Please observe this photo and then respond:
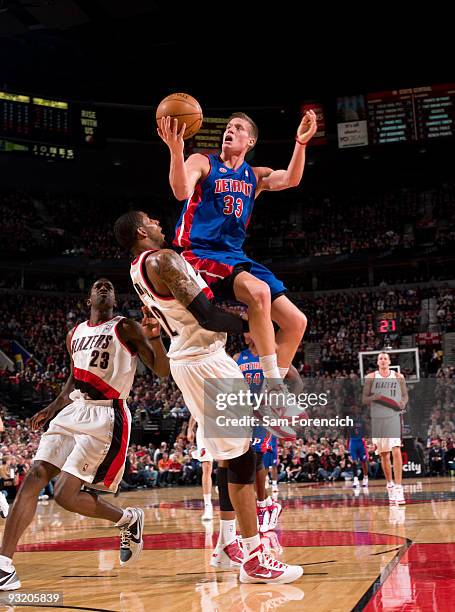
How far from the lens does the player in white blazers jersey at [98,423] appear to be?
18.7ft

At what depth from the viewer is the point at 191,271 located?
4.76m

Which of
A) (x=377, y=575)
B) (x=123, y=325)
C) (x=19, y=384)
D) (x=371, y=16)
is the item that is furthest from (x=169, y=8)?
(x=377, y=575)

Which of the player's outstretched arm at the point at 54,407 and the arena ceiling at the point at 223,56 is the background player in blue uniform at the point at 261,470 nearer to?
the player's outstretched arm at the point at 54,407

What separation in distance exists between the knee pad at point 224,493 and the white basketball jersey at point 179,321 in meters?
1.34

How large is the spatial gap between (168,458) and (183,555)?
549 inches

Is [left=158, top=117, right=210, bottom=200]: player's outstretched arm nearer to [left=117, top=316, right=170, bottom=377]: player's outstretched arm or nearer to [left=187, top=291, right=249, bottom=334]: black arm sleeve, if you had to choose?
[left=187, top=291, right=249, bottom=334]: black arm sleeve

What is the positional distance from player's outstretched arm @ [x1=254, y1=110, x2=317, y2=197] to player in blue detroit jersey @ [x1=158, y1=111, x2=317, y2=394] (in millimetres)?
11

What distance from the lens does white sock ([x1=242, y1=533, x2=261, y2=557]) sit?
5.00m

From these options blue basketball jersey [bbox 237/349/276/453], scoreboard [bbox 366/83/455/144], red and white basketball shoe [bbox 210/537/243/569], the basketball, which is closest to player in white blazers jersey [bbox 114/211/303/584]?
red and white basketball shoe [bbox 210/537/243/569]

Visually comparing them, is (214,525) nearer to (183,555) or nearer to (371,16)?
(183,555)

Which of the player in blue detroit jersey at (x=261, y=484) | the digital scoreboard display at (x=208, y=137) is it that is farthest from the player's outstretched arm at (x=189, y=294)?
the digital scoreboard display at (x=208, y=137)

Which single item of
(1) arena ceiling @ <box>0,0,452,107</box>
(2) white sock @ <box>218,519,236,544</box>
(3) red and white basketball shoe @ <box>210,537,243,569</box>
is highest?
(1) arena ceiling @ <box>0,0,452,107</box>

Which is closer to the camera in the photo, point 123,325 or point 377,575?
point 377,575

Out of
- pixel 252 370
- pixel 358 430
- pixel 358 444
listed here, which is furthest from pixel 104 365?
pixel 358 444
